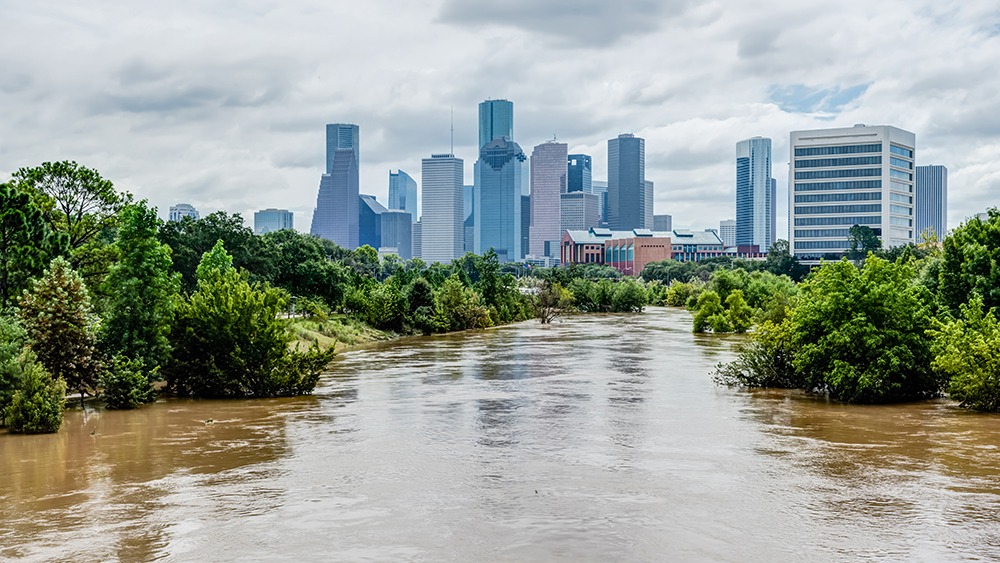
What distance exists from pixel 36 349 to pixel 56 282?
2352mm

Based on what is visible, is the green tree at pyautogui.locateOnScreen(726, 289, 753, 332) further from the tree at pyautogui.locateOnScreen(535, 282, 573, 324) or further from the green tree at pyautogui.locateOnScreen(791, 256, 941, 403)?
the green tree at pyautogui.locateOnScreen(791, 256, 941, 403)

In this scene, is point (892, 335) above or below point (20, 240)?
below

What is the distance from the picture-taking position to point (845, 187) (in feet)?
520

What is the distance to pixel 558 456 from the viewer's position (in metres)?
20.9

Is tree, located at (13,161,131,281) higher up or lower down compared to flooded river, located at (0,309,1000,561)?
higher up

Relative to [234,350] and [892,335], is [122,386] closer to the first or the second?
[234,350]

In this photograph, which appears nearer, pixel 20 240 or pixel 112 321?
pixel 112 321

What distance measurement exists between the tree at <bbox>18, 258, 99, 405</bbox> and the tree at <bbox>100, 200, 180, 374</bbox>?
2.81 feet

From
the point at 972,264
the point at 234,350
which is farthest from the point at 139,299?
the point at 972,264

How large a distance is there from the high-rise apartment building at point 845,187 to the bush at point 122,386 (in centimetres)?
14548

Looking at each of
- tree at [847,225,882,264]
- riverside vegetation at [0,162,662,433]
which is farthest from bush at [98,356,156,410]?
tree at [847,225,882,264]

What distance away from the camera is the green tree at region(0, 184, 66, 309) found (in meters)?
32.1

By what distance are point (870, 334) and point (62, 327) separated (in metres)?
25.9

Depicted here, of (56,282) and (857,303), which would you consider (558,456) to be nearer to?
(857,303)
